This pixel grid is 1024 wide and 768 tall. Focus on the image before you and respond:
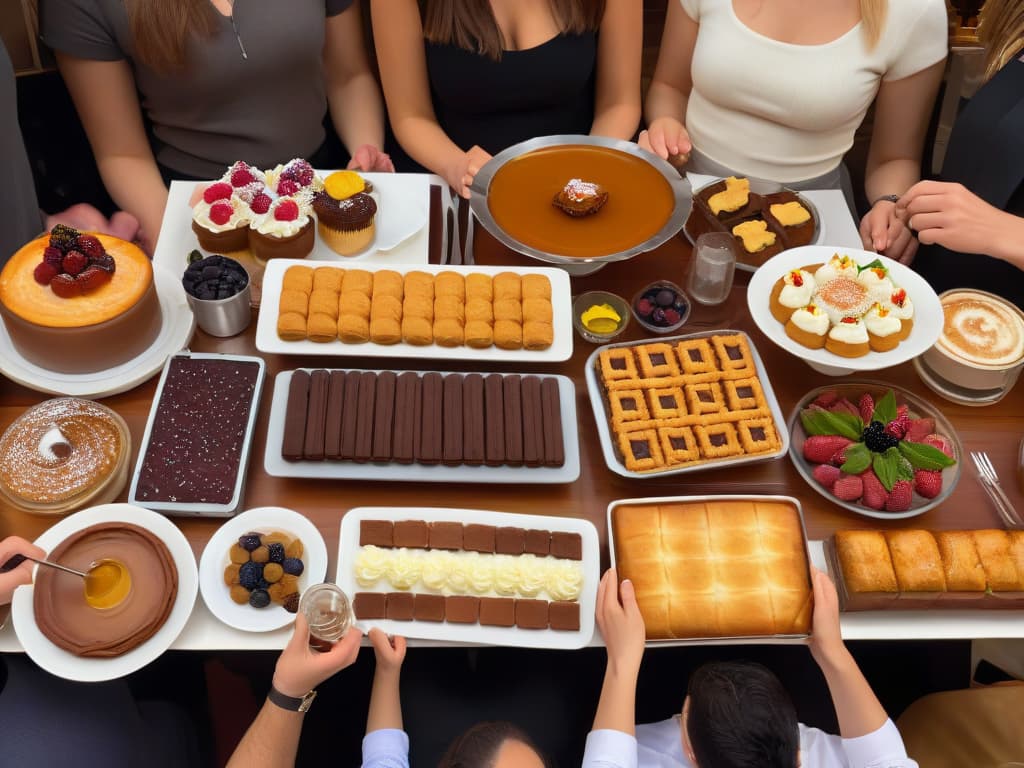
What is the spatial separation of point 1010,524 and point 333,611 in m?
1.46

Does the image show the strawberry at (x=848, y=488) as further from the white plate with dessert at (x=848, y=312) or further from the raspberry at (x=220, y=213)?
the raspberry at (x=220, y=213)

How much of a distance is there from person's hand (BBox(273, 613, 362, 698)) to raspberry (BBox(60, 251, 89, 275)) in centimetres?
94

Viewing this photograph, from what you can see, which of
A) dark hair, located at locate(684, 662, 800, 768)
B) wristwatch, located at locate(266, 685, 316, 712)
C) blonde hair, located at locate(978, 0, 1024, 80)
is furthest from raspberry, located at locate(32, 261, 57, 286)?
blonde hair, located at locate(978, 0, 1024, 80)

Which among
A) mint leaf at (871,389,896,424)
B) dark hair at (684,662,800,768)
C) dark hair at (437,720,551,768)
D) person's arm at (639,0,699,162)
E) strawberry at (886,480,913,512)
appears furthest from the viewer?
person's arm at (639,0,699,162)

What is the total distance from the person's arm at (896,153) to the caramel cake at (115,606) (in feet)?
6.58

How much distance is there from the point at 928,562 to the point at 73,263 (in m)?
1.95

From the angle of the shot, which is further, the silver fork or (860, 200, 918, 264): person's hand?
(860, 200, 918, 264): person's hand

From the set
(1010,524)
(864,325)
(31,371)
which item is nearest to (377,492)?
(31,371)

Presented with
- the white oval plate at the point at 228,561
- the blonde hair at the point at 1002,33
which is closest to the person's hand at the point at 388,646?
the white oval plate at the point at 228,561

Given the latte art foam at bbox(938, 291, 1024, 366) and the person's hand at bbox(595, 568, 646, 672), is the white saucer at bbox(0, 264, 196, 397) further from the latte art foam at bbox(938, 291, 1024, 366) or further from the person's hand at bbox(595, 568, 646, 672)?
the latte art foam at bbox(938, 291, 1024, 366)

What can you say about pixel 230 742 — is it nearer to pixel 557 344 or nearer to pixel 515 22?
pixel 557 344

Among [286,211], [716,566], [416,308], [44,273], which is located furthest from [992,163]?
[44,273]

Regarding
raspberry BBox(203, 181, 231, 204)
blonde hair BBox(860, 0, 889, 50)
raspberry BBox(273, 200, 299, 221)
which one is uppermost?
blonde hair BBox(860, 0, 889, 50)

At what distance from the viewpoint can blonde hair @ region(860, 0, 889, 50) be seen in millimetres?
2191
